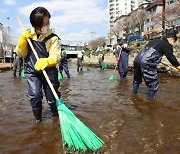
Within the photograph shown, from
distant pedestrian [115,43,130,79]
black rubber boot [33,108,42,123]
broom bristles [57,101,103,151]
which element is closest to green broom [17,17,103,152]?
broom bristles [57,101,103,151]

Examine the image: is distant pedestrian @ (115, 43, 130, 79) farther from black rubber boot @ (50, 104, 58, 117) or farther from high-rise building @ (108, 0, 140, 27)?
high-rise building @ (108, 0, 140, 27)

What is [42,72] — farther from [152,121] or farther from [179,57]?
[179,57]

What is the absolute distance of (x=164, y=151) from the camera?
11.2ft

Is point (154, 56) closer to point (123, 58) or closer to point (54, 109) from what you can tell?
point (54, 109)

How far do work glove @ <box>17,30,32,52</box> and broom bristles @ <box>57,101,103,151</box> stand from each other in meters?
1.60

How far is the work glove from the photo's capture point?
451 centimetres

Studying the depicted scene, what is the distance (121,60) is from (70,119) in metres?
9.05

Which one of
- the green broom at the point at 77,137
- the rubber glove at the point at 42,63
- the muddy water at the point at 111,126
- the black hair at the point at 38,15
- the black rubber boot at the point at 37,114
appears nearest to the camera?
the green broom at the point at 77,137

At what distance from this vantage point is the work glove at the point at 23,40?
4507 millimetres

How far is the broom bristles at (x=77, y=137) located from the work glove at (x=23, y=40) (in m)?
1.60

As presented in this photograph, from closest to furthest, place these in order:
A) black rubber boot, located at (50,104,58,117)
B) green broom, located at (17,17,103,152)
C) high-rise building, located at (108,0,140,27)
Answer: green broom, located at (17,17,103,152)
black rubber boot, located at (50,104,58,117)
high-rise building, located at (108,0,140,27)

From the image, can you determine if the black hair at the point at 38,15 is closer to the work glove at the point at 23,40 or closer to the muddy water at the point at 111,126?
the work glove at the point at 23,40

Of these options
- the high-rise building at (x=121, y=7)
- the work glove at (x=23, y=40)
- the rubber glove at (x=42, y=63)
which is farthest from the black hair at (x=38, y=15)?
the high-rise building at (x=121, y=7)

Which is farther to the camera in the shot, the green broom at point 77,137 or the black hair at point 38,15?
Answer: the black hair at point 38,15
